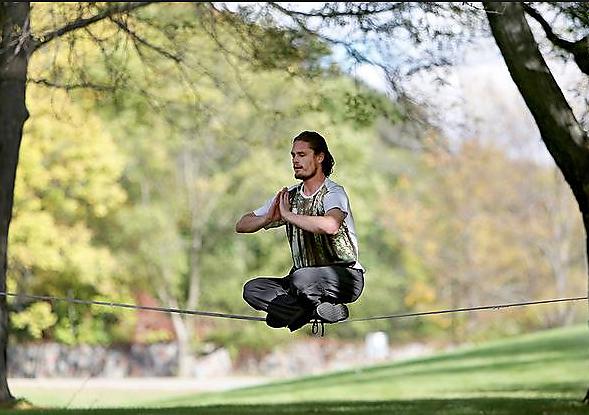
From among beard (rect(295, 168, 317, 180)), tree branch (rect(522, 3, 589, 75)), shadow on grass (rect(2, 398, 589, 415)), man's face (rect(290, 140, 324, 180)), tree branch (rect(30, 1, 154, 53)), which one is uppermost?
tree branch (rect(30, 1, 154, 53))

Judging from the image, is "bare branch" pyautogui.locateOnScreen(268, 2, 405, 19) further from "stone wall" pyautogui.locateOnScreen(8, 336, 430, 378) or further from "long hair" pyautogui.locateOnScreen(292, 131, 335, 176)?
"stone wall" pyautogui.locateOnScreen(8, 336, 430, 378)

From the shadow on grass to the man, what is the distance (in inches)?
212

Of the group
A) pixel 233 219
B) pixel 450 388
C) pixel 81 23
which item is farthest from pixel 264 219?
pixel 233 219

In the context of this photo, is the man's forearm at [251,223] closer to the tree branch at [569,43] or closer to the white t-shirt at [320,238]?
the white t-shirt at [320,238]

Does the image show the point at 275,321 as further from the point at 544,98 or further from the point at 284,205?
the point at 544,98

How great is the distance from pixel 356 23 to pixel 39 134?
18944mm

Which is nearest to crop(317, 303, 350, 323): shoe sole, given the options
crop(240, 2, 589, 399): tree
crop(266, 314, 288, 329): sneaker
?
crop(266, 314, 288, 329): sneaker

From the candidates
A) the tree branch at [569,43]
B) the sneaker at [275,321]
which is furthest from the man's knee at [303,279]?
the tree branch at [569,43]

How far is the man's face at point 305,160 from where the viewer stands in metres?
7.78

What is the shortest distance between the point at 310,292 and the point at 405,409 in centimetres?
695

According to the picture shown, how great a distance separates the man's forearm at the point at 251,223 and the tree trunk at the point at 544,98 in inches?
176

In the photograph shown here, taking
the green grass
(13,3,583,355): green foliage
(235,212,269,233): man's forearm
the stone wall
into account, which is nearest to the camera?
(235,212,269,233): man's forearm

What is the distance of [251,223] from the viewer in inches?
316

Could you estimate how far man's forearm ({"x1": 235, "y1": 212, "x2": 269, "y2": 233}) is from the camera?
8.01 m
